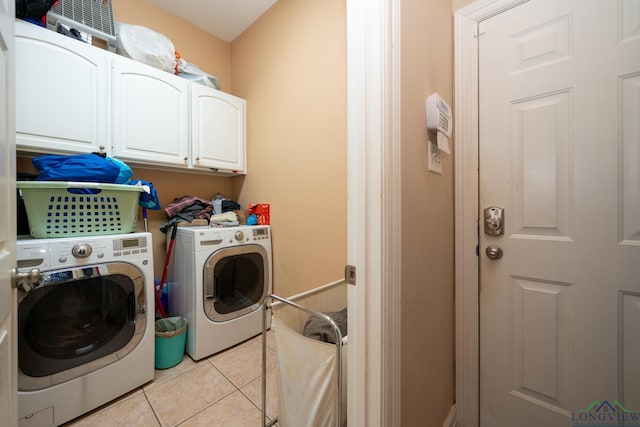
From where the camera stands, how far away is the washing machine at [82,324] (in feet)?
3.58

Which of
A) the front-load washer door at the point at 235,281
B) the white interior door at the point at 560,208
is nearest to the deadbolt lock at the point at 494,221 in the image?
the white interior door at the point at 560,208

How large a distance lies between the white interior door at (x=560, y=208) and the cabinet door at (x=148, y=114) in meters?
1.99

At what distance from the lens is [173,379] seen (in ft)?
4.93

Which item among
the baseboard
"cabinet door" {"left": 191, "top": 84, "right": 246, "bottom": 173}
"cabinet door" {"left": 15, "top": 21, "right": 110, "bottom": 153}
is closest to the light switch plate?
the baseboard

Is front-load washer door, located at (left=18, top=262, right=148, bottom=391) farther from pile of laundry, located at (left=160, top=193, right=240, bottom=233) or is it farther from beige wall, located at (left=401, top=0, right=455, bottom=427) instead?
beige wall, located at (left=401, top=0, right=455, bottom=427)

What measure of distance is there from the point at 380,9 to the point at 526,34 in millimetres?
794

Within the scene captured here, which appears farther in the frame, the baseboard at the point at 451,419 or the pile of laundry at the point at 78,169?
the pile of laundry at the point at 78,169

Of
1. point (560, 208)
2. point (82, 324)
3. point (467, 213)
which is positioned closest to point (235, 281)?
point (82, 324)

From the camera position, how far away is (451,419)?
113 centimetres

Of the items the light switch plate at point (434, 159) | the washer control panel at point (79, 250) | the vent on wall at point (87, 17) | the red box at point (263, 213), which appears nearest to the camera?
the light switch plate at point (434, 159)

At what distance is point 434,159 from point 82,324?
191cm

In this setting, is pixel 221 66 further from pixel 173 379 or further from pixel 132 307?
pixel 173 379

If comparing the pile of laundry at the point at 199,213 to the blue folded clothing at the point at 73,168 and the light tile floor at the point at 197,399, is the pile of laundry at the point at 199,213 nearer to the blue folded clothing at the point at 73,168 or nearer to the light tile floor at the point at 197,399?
the blue folded clothing at the point at 73,168

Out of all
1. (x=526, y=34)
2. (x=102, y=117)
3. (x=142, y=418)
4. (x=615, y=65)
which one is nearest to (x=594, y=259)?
(x=615, y=65)
